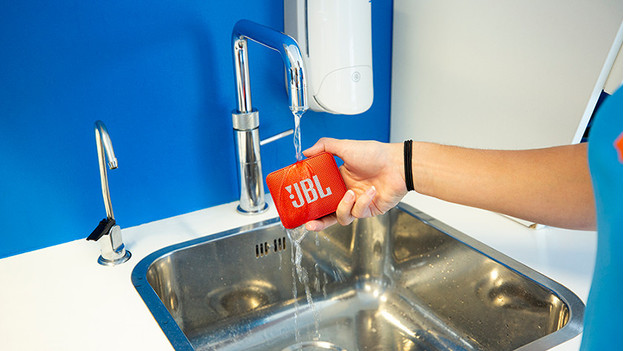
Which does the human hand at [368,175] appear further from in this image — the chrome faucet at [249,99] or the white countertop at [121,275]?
the white countertop at [121,275]

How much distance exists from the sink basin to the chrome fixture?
5cm

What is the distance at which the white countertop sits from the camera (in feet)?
2.57

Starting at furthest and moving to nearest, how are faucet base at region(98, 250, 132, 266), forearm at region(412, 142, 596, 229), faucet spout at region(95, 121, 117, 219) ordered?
faucet base at region(98, 250, 132, 266)
faucet spout at region(95, 121, 117, 219)
forearm at region(412, 142, 596, 229)

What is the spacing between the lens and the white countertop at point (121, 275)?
78 cm

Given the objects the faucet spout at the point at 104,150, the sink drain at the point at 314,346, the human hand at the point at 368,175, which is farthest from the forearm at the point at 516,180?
the faucet spout at the point at 104,150

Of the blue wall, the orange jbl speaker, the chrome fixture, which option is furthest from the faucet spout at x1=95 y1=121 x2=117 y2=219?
the orange jbl speaker

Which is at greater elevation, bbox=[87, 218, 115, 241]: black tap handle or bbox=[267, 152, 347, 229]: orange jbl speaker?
bbox=[267, 152, 347, 229]: orange jbl speaker

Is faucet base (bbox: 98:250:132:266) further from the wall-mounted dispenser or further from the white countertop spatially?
the wall-mounted dispenser

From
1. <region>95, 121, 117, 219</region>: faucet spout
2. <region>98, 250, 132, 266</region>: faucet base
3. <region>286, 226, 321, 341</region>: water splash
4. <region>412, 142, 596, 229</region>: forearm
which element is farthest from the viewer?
<region>286, 226, 321, 341</region>: water splash

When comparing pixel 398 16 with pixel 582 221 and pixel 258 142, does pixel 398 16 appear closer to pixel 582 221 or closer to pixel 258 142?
pixel 258 142

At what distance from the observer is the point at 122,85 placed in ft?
3.32

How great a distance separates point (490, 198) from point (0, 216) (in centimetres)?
87

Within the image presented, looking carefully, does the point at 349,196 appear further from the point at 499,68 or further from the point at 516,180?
the point at 499,68

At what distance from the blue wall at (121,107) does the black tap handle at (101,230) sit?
0.13 metres
